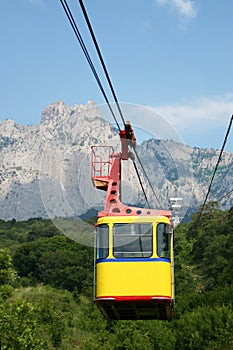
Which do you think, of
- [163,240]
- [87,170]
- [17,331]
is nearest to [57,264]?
[17,331]

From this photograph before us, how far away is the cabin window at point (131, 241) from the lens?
18156 mm

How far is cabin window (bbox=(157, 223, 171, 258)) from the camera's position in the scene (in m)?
18.1

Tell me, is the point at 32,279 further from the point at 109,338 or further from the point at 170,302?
the point at 170,302

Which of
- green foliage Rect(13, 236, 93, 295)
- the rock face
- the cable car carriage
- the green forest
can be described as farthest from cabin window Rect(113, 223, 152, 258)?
green foliage Rect(13, 236, 93, 295)

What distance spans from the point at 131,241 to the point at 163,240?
34.8 inches

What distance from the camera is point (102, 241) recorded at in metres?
18.4

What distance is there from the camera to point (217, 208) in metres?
126

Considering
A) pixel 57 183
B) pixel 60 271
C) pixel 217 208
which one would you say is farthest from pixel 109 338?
pixel 57 183

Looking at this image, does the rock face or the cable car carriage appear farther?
the cable car carriage

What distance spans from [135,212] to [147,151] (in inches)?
72.3

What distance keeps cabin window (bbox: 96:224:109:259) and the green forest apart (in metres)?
32.4

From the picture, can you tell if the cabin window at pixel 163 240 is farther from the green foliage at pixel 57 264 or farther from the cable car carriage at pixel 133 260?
the green foliage at pixel 57 264

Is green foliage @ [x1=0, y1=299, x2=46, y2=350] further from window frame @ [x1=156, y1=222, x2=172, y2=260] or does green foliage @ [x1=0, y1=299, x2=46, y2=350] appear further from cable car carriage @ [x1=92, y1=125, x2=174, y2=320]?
window frame @ [x1=156, y1=222, x2=172, y2=260]

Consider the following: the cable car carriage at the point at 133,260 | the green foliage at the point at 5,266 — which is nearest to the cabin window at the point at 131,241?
the cable car carriage at the point at 133,260
